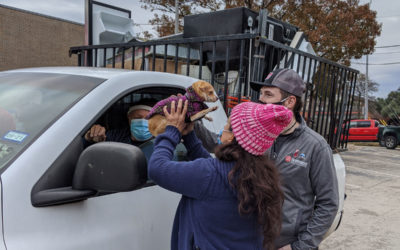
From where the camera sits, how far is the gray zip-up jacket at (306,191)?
79.5 inches

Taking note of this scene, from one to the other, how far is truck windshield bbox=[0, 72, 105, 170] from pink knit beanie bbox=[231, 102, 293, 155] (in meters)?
0.80

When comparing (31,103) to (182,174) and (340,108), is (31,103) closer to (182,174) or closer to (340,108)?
(182,174)

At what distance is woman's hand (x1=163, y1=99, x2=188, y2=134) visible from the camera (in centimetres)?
154

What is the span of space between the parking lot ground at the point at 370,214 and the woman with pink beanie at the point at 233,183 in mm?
3680

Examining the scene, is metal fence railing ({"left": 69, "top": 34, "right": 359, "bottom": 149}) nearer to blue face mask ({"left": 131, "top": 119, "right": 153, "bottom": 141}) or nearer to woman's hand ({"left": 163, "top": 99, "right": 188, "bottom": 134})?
blue face mask ({"left": 131, "top": 119, "right": 153, "bottom": 141})

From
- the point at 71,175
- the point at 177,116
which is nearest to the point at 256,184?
the point at 177,116

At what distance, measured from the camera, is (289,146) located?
6.91ft

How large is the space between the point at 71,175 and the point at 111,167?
28cm

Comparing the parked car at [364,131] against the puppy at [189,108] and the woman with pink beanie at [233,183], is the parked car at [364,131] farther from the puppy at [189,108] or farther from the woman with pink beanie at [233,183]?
the woman with pink beanie at [233,183]

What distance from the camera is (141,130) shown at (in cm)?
211

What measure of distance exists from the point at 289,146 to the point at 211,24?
10.1 ft

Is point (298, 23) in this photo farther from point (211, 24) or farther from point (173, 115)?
point (173, 115)

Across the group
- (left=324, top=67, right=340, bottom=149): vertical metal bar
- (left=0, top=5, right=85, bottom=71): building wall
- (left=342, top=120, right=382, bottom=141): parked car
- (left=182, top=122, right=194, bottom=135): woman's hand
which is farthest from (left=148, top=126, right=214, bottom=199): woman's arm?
(left=0, top=5, right=85, bottom=71): building wall

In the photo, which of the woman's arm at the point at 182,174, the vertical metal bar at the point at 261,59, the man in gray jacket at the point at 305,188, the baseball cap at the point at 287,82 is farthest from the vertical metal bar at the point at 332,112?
the woman's arm at the point at 182,174
